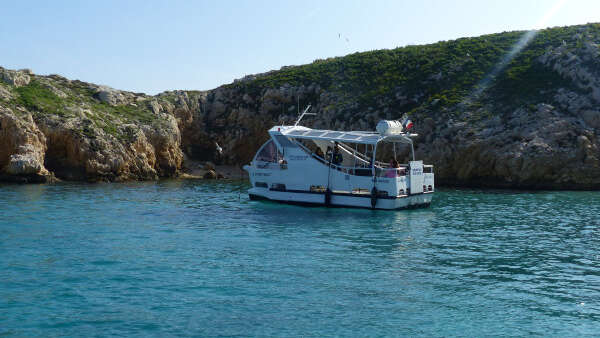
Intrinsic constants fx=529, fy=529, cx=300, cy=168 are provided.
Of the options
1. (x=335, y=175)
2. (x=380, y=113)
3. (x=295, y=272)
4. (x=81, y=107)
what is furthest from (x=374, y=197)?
(x=81, y=107)

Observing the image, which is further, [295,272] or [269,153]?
[269,153]

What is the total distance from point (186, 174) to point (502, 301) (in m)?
52.1

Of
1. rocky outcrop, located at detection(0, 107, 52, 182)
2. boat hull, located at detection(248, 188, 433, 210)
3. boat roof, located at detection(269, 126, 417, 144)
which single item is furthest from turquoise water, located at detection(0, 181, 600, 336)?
rocky outcrop, located at detection(0, 107, 52, 182)

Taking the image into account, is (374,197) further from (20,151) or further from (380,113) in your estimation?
(20,151)

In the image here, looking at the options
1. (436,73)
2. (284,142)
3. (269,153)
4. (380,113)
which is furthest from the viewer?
(436,73)

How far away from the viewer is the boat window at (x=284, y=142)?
34656mm

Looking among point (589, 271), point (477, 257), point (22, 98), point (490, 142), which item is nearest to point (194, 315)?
point (477, 257)

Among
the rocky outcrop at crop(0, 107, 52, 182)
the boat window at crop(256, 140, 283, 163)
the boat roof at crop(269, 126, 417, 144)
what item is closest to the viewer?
the boat roof at crop(269, 126, 417, 144)

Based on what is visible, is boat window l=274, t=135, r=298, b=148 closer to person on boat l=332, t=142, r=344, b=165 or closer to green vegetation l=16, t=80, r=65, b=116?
person on boat l=332, t=142, r=344, b=165

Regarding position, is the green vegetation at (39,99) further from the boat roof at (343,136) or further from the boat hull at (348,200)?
the boat hull at (348,200)

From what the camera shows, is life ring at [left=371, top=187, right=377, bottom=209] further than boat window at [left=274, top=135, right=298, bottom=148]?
No

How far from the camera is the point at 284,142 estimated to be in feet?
114

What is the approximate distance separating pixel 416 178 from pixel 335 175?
5116 mm

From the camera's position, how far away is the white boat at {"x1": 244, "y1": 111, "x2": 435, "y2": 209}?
3231 centimetres
